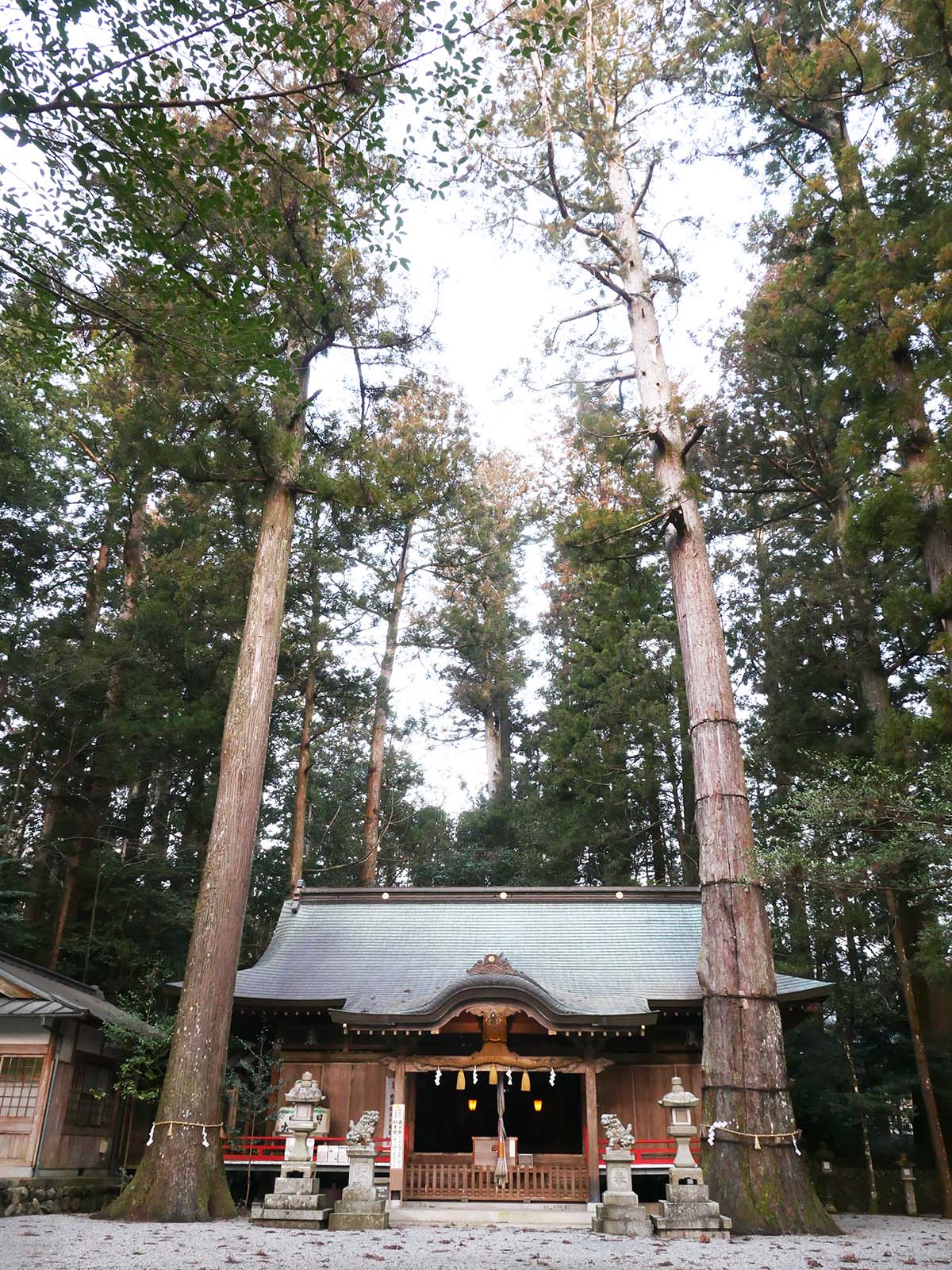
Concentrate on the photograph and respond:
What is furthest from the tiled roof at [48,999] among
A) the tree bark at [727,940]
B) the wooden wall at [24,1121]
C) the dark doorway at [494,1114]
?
the tree bark at [727,940]

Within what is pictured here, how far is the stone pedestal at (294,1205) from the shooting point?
7.50m

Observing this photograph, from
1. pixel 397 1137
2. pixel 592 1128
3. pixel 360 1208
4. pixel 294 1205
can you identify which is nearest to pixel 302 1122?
pixel 294 1205

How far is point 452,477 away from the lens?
14.1 metres

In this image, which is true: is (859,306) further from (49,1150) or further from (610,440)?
(49,1150)

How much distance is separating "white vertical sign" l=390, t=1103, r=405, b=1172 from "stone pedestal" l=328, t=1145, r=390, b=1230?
4.64 feet

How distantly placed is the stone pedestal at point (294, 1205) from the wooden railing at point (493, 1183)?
73.0 inches

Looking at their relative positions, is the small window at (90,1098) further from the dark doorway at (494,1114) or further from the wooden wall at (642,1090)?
the wooden wall at (642,1090)

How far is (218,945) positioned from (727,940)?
194 inches

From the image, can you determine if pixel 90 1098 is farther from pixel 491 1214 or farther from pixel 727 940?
pixel 727 940

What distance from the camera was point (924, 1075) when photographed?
36.0ft

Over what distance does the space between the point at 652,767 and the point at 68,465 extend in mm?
13582

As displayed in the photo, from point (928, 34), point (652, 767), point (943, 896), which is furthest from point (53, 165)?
point (652, 767)

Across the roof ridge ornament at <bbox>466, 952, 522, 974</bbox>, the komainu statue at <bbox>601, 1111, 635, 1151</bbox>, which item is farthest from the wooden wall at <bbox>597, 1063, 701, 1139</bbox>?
the roof ridge ornament at <bbox>466, 952, 522, 974</bbox>

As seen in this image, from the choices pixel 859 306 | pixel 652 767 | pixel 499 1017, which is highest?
pixel 859 306
